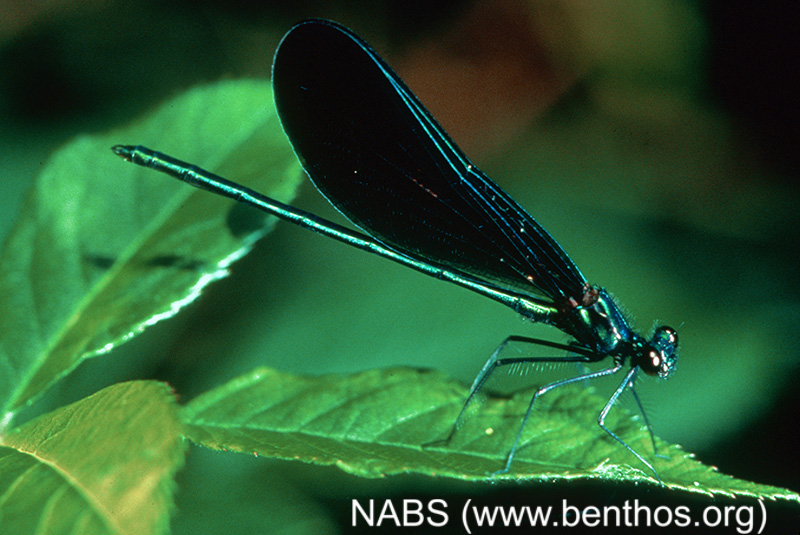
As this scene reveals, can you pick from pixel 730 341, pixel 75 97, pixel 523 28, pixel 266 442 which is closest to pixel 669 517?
pixel 730 341

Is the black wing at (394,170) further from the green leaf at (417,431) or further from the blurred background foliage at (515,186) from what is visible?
the green leaf at (417,431)

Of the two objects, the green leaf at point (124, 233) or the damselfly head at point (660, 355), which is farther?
the damselfly head at point (660, 355)

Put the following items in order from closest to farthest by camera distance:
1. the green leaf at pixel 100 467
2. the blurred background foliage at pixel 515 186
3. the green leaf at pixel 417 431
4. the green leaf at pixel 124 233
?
the green leaf at pixel 100 467, the green leaf at pixel 417 431, the green leaf at pixel 124 233, the blurred background foliage at pixel 515 186

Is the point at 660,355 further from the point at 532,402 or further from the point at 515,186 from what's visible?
the point at 515,186

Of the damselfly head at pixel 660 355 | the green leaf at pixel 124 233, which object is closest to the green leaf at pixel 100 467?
the green leaf at pixel 124 233

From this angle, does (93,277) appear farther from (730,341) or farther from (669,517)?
(730,341)

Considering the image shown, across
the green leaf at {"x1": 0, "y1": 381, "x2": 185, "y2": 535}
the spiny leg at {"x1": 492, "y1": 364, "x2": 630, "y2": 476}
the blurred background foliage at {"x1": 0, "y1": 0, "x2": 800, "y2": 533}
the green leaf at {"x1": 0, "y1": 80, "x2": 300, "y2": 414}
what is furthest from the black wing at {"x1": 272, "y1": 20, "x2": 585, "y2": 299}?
the green leaf at {"x1": 0, "y1": 381, "x2": 185, "y2": 535}
